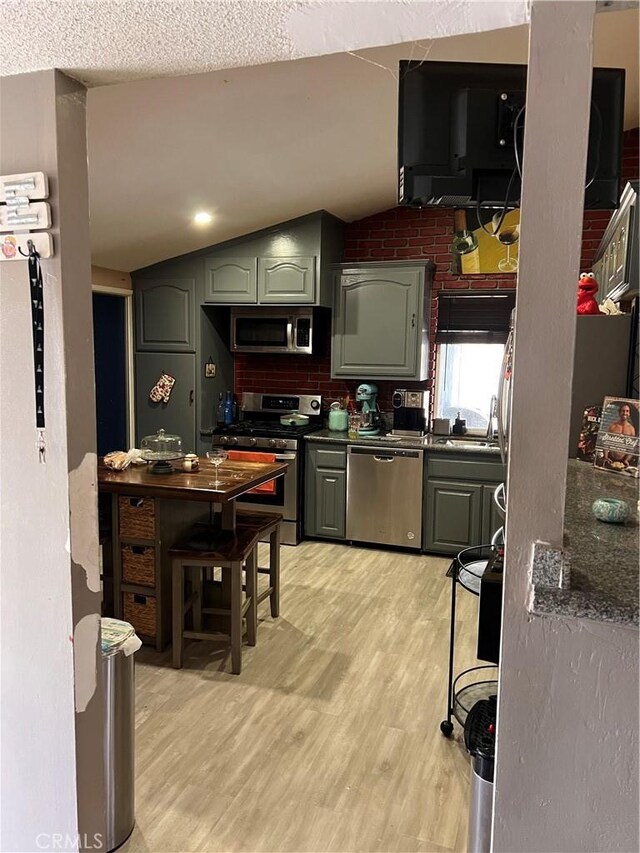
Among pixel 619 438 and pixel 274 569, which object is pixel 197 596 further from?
pixel 619 438

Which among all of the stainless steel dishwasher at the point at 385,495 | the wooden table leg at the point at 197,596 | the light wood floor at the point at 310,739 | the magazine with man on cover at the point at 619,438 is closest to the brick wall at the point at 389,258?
the stainless steel dishwasher at the point at 385,495

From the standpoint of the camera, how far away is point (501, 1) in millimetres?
1117

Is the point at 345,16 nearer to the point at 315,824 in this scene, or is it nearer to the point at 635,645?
the point at 635,645

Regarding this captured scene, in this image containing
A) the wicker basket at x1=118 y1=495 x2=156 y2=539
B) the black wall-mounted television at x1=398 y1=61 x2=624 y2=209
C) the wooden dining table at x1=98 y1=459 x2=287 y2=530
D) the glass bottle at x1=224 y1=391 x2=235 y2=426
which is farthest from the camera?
the glass bottle at x1=224 y1=391 x2=235 y2=426

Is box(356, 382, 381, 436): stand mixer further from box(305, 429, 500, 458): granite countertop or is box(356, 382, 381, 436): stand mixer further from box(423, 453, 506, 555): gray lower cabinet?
box(423, 453, 506, 555): gray lower cabinet

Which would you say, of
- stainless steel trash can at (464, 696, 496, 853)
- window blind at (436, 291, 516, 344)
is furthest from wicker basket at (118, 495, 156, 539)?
window blind at (436, 291, 516, 344)

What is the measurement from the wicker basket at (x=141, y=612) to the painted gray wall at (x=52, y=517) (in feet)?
4.36

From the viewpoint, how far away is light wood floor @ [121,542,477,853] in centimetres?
196

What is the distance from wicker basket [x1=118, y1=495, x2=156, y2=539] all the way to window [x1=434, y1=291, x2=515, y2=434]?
272cm

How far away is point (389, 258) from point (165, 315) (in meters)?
1.85

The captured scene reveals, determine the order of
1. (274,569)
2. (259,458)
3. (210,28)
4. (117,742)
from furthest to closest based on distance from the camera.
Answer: (259,458) < (274,569) < (117,742) < (210,28)

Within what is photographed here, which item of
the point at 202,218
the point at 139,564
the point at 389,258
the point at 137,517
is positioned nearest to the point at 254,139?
the point at 202,218

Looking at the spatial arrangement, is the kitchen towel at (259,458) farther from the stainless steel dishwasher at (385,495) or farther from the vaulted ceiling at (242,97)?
the vaulted ceiling at (242,97)

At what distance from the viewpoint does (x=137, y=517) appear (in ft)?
9.71
